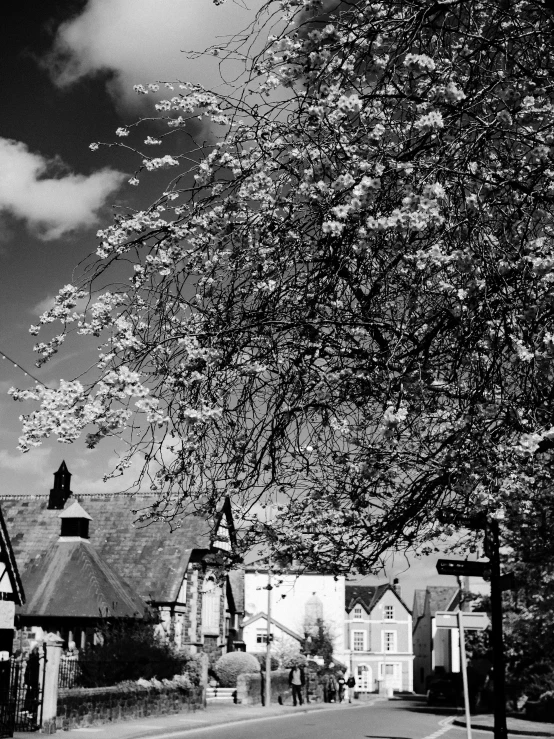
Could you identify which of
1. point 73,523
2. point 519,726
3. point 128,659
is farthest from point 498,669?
point 73,523

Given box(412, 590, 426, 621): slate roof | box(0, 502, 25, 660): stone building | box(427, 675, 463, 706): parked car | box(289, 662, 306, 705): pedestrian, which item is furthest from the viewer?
box(412, 590, 426, 621): slate roof

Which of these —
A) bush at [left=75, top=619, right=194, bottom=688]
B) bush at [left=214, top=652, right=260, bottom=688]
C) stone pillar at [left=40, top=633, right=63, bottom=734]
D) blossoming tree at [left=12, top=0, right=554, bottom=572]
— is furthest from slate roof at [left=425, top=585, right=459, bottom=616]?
blossoming tree at [left=12, top=0, right=554, bottom=572]

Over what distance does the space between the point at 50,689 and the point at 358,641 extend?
67.7 meters

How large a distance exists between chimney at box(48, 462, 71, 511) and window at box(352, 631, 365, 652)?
164 ft

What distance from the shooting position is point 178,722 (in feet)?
75.2

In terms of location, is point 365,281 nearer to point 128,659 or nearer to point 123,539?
point 128,659

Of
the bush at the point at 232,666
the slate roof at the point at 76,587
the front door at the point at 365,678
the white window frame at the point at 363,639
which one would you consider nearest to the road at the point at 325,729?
the bush at the point at 232,666

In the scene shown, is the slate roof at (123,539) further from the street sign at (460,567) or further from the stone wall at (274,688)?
the street sign at (460,567)

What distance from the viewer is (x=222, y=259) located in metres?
8.41

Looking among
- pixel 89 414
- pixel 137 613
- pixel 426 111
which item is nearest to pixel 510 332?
pixel 426 111

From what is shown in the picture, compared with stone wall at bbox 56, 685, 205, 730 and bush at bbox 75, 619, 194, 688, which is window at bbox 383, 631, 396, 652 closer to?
bush at bbox 75, 619, 194, 688

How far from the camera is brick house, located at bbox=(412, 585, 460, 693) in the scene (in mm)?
85250

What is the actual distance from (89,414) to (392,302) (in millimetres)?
3066

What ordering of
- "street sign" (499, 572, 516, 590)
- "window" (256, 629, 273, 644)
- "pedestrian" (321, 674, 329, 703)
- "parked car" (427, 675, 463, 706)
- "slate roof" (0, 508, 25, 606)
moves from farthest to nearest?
"window" (256, 629, 273, 644) → "parked car" (427, 675, 463, 706) → "pedestrian" (321, 674, 329, 703) → "slate roof" (0, 508, 25, 606) → "street sign" (499, 572, 516, 590)
